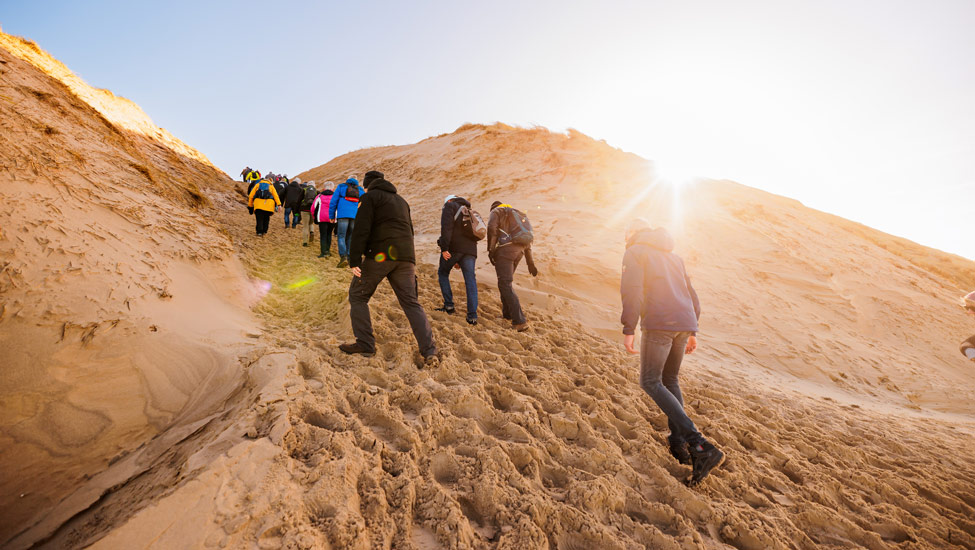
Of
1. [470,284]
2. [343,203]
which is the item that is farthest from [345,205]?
[470,284]

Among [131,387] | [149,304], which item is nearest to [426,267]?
[149,304]

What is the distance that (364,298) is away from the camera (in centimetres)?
376

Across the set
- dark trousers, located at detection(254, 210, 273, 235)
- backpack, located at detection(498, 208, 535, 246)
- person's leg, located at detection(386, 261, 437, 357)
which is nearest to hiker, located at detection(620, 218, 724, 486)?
person's leg, located at detection(386, 261, 437, 357)

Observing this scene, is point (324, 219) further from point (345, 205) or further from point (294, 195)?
point (294, 195)

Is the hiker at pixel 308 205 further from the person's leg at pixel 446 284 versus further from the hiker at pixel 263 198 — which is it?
the person's leg at pixel 446 284

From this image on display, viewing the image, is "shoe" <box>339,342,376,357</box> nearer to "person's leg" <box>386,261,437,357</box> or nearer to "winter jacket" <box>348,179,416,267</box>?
"person's leg" <box>386,261,437,357</box>

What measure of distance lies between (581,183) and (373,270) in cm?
1099

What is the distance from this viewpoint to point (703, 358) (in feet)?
19.8

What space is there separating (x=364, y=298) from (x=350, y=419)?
140 centimetres

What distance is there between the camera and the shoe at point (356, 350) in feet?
12.1

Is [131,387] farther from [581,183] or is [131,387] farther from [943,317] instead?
[943,317]

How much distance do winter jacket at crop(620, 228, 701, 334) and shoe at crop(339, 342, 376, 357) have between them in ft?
7.74

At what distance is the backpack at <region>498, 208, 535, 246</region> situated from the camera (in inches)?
203

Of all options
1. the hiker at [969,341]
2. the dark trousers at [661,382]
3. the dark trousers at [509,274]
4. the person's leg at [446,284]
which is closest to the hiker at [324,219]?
the person's leg at [446,284]
